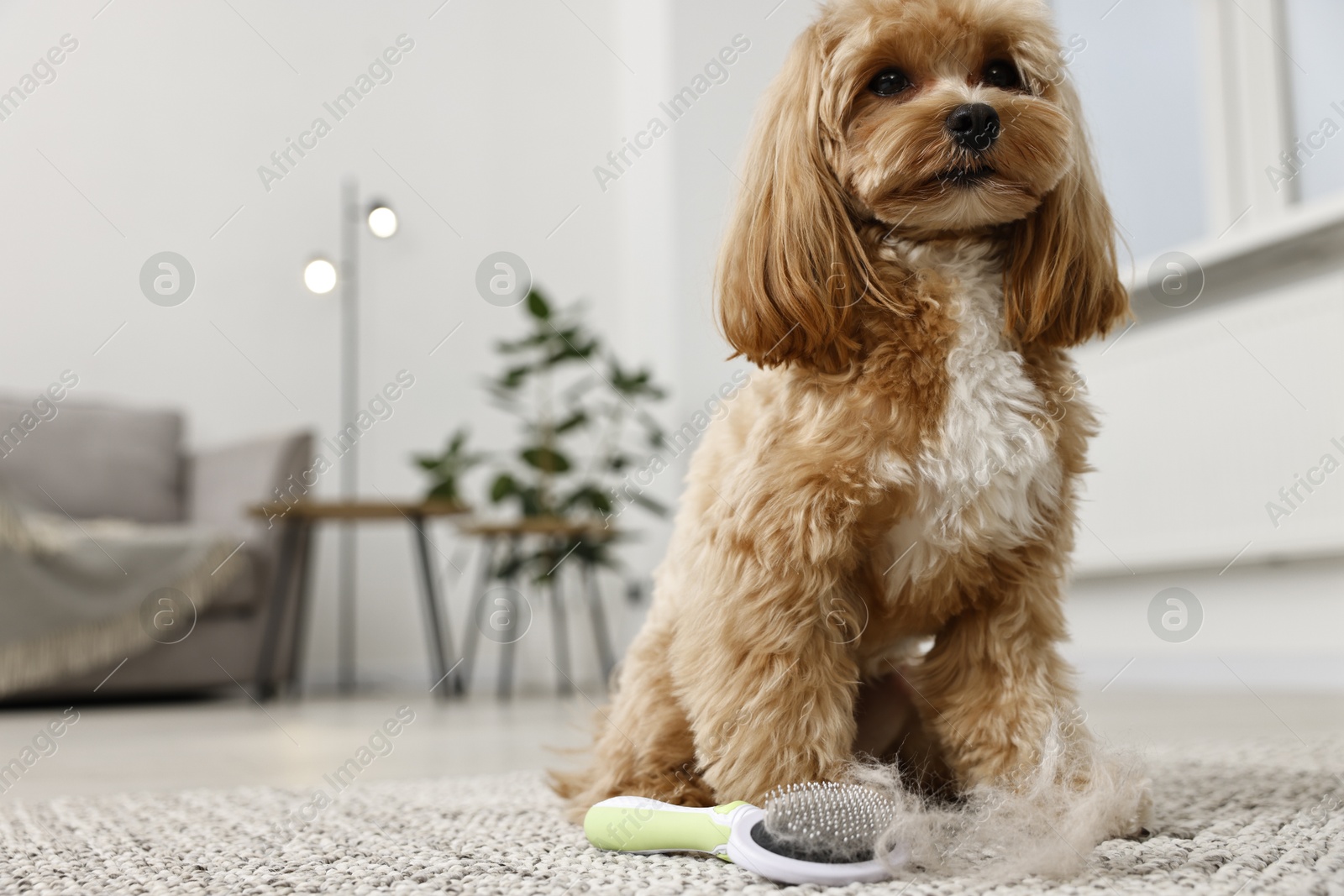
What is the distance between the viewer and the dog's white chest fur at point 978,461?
104 cm

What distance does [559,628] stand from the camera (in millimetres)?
4504

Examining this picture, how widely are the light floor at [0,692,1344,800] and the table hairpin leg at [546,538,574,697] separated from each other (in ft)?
2.39

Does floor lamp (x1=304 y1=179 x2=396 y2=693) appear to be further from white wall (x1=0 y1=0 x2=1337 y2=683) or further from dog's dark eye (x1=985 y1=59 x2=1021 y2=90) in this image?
dog's dark eye (x1=985 y1=59 x2=1021 y2=90)

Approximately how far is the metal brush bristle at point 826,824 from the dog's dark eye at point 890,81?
0.69 meters

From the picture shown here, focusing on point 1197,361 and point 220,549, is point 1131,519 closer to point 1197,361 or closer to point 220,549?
point 1197,361

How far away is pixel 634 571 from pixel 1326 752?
3681 mm

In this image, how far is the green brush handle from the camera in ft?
3.30

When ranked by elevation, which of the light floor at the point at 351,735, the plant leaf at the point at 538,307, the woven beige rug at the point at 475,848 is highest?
the plant leaf at the point at 538,307

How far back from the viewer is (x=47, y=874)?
Result: 0.99 m

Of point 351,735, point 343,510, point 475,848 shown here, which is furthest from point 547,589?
point 475,848

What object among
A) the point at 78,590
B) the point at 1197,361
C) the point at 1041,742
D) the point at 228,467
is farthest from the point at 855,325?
the point at 228,467

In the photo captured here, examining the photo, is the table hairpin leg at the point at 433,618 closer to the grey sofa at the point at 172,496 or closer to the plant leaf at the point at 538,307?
the grey sofa at the point at 172,496

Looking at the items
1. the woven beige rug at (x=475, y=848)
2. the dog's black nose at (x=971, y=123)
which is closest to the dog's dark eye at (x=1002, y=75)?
the dog's black nose at (x=971, y=123)

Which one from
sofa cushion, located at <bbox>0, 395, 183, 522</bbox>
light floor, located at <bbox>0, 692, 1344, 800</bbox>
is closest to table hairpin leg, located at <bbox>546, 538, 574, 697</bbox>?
light floor, located at <bbox>0, 692, 1344, 800</bbox>
